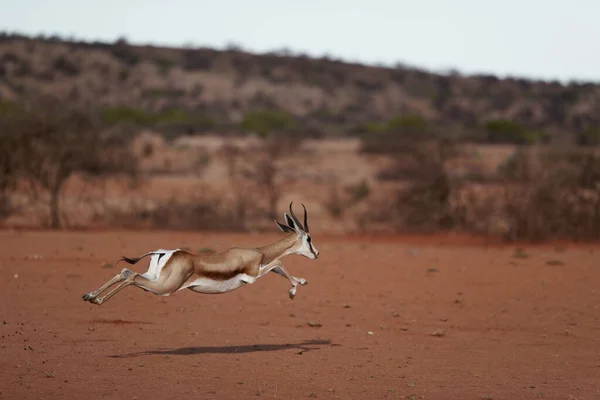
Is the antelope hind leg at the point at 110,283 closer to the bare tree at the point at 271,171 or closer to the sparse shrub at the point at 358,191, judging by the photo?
the bare tree at the point at 271,171

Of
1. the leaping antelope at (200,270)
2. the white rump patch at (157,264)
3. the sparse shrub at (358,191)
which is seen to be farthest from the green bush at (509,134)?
the white rump patch at (157,264)

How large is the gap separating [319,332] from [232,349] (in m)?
1.99

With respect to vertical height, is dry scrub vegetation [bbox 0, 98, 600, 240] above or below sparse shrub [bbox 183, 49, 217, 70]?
below

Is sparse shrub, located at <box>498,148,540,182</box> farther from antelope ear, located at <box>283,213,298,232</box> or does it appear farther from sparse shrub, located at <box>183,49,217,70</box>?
sparse shrub, located at <box>183,49,217,70</box>

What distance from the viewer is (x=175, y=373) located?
10.3 meters

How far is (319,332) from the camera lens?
13633 mm

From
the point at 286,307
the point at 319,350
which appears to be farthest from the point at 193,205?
the point at 319,350

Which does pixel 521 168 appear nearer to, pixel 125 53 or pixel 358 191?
pixel 358 191

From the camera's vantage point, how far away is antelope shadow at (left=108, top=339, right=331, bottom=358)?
37.5ft

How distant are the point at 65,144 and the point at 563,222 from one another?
14820 millimetres

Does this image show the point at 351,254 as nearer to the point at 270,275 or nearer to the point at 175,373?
the point at 270,275

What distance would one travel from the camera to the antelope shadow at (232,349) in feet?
37.5

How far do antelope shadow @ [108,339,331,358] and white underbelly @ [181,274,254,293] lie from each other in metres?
1.20

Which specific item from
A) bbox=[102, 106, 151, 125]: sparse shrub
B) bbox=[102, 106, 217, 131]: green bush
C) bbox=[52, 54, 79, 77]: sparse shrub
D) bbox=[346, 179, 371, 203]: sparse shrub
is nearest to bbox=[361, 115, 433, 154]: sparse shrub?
bbox=[346, 179, 371, 203]: sparse shrub
